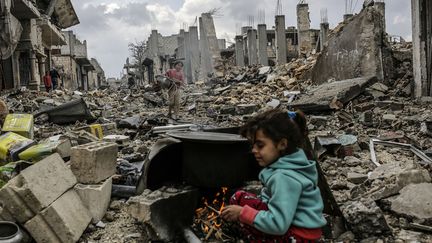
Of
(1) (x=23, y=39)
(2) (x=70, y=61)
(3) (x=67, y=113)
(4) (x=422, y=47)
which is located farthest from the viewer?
(2) (x=70, y=61)

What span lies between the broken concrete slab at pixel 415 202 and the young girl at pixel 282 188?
114 centimetres

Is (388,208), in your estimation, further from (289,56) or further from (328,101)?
(289,56)

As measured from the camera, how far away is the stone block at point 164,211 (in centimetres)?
279

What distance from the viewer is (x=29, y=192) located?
9.01 ft

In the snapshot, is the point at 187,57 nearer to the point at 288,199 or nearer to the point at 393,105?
the point at 393,105

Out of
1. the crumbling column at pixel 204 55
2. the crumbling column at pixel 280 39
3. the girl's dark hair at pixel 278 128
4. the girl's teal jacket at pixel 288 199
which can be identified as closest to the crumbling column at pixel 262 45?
the crumbling column at pixel 280 39

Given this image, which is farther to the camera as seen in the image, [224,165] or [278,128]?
[224,165]

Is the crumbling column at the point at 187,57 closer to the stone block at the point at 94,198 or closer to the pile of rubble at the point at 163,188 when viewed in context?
the pile of rubble at the point at 163,188

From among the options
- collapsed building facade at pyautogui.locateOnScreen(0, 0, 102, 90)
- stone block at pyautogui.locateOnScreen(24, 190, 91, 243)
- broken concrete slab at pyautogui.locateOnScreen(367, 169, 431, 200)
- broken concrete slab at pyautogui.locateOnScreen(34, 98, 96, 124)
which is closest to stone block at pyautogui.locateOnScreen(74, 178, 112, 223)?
stone block at pyautogui.locateOnScreen(24, 190, 91, 243)

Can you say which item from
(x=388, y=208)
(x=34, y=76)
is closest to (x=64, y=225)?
(x=388, y=208)

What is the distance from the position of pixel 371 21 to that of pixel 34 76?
13443 mm

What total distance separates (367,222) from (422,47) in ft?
21.7

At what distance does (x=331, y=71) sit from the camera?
10.7 metres

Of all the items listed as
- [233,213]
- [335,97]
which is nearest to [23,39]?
[335,97]
